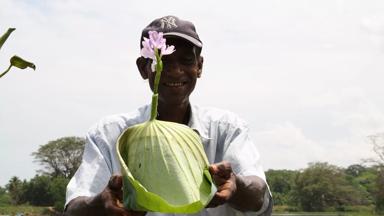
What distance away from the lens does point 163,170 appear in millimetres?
1858

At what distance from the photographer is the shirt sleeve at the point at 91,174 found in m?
2.67

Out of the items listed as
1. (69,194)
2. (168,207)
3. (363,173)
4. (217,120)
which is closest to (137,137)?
(168,207)

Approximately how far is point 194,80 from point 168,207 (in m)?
1.14

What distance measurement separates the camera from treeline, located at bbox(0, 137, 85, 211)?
197 feet

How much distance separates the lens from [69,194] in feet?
8.72

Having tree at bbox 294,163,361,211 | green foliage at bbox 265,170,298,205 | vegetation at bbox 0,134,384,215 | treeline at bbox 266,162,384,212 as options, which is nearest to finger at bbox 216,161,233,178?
vegetation at bbox 0,134,384,215

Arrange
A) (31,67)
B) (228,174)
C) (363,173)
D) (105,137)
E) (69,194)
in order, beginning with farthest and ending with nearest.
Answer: (363,173)
(105,137)
(69,194)
(228,174)
(31,67)

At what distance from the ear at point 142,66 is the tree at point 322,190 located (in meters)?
77.2

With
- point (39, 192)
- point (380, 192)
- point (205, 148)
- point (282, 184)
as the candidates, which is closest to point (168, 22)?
point (205, 148)

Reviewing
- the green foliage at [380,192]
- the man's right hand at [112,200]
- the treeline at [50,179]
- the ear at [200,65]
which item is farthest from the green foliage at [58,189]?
the man's right hand at [112,200]

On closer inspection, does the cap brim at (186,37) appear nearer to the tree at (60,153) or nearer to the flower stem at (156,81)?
the flower stem at (156,81)

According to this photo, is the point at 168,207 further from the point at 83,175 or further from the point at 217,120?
the point at 217,120

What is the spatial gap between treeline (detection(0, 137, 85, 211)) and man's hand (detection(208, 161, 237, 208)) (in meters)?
57.4

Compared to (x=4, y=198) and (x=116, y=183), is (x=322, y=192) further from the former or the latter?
(x=116, y=183)
